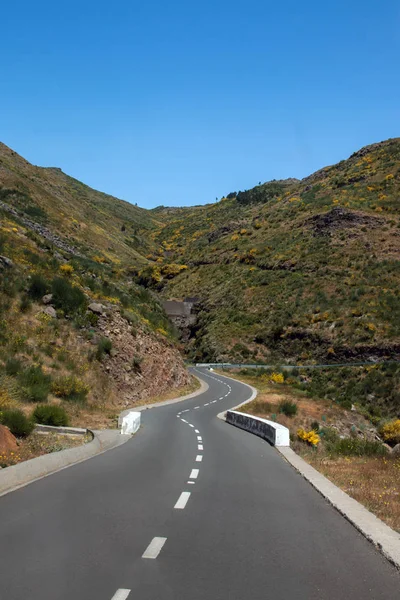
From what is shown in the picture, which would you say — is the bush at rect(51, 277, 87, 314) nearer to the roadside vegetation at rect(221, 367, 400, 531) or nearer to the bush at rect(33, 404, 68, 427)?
the roadside vegetation at rect(221, 367, 400, 531)

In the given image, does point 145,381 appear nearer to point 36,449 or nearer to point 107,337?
point 107,337

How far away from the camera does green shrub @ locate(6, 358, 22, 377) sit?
20175mm

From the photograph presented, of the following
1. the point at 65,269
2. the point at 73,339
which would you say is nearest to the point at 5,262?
the point at 65,269

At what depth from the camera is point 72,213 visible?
3730 inches

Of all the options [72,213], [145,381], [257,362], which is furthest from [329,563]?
[72,213]

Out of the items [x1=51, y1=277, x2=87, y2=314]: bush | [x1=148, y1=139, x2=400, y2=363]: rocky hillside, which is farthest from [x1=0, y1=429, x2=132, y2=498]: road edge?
[x1=148, y1=139, x2=400, y2=363]: rocky hillside

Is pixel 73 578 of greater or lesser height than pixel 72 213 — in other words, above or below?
below

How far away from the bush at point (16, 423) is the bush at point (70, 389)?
27.9 ft

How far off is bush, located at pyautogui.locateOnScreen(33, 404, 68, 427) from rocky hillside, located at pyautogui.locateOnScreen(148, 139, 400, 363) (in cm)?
4455

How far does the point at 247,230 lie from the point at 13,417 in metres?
94.5

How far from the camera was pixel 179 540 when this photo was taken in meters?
6.36

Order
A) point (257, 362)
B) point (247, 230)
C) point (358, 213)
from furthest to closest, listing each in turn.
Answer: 1. point (247, 230)
2. point (358, 213)
3. point (257, 362)

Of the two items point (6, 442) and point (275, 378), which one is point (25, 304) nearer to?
point (6, 442)

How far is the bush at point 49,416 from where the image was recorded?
50.9 ft
